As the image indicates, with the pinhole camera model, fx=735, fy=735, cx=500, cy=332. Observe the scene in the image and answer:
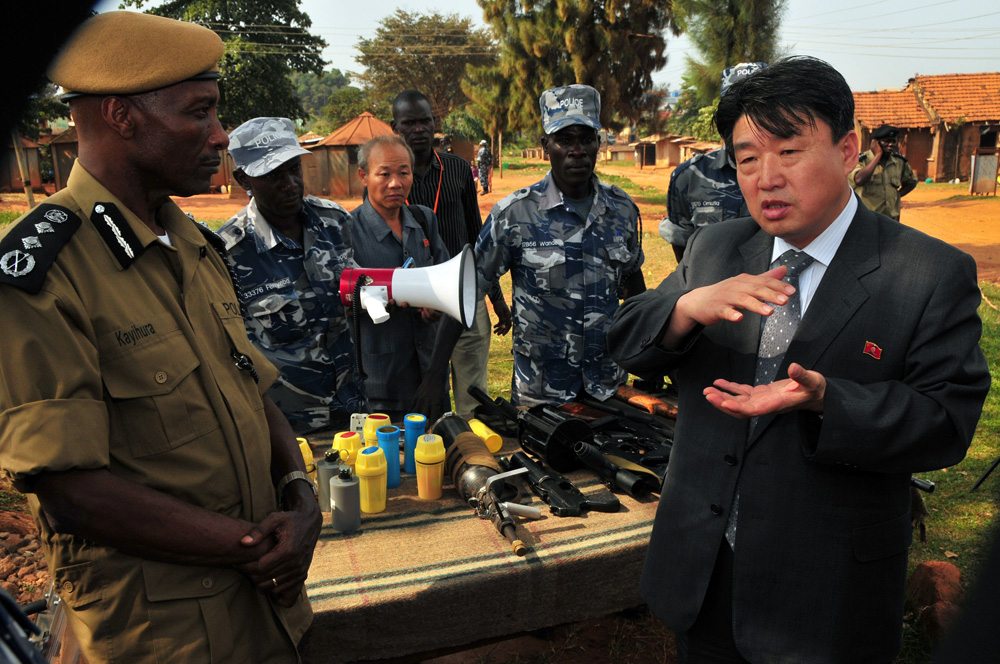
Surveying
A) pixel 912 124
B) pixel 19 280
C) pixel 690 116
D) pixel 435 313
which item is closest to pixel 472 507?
pixel 435 313

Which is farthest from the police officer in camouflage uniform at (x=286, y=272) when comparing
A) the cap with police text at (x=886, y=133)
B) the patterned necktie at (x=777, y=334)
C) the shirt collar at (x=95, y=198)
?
the cap with police text at (x=886, y=133)

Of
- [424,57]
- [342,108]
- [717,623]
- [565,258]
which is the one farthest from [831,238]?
[424,57]

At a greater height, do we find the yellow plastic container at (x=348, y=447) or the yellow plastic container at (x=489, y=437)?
the yellow plastic container at (x=348, y=447)

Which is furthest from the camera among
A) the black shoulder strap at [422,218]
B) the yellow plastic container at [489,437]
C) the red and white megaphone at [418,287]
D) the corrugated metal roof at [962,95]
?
the corrugated metal roof at [962,95]

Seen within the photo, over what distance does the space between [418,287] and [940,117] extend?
31790mm

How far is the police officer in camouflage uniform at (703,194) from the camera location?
16.7 feet

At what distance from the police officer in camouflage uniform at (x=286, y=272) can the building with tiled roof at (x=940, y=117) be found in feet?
98.3

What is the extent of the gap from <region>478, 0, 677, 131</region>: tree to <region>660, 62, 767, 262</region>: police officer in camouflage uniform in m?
21.1

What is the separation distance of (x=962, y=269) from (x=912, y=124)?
32.6 m

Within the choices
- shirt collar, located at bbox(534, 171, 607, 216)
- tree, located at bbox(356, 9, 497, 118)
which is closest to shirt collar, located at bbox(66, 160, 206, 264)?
shirt collar, located at bbox(534, 171, 607, 216)

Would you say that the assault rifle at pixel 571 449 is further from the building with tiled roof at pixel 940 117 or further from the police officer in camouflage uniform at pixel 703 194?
the building with tiled roof at pixel 940 117

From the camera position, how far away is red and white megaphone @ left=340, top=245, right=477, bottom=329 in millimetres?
3359

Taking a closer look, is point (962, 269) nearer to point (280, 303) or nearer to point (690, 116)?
point (280, 303)

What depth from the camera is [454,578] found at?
96.0 inches
